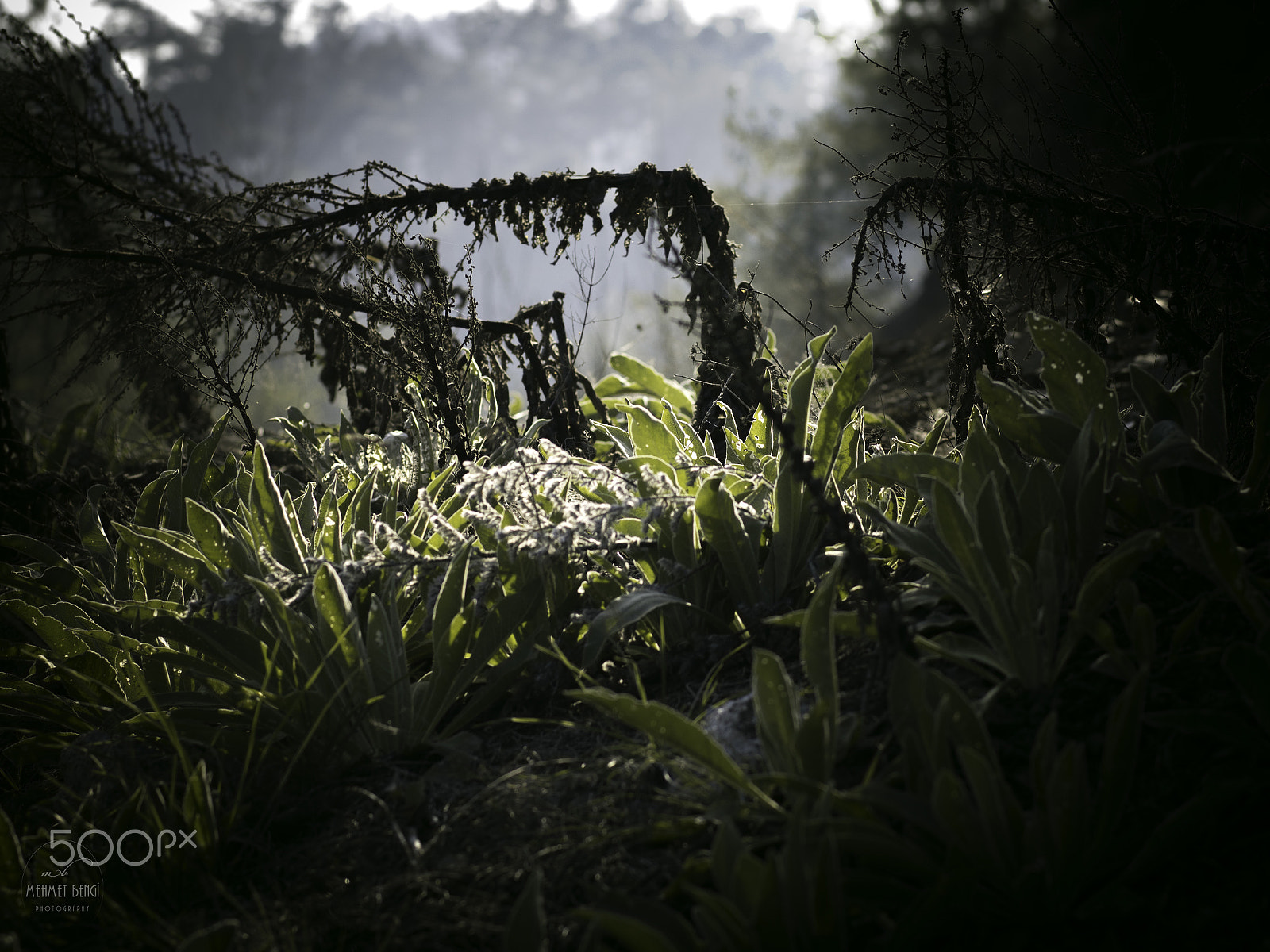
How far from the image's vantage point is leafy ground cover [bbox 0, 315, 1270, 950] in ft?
3.05

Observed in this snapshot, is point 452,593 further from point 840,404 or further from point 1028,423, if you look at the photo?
point 1028,423

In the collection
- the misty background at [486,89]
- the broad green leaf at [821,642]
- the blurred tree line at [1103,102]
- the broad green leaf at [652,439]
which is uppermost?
the misty background at [486,89]

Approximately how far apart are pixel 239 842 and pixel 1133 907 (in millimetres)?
1352

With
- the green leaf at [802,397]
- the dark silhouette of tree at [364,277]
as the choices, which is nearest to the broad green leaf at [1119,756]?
the green leaf at [802,397]

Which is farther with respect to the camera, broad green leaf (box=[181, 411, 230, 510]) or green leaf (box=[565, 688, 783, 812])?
broad green leaf (box=[181, 411, 230, 510])

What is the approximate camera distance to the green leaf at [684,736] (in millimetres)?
1045

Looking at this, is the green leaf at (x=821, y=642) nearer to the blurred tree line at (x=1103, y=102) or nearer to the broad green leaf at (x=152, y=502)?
the blurred tree line at (x=1103, y=102)

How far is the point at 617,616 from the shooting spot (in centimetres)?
147

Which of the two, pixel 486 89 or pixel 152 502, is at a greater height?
pixel 486 89

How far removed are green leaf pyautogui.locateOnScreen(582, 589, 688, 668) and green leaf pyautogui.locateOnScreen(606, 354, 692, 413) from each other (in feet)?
5.26

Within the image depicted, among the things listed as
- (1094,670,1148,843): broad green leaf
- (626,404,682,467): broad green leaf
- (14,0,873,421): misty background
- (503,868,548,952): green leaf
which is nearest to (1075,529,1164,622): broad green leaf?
(1094,670,1148,843): broad green leaf

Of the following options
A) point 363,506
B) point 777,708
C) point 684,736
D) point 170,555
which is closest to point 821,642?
point 777,708

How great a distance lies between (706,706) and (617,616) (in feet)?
0.77

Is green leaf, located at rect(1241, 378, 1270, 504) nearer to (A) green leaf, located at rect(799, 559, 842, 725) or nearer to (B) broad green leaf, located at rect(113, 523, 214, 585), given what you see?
(A) green leaf, located at rect(799, 559, 842, 725)
